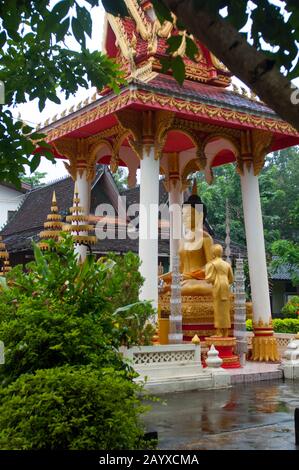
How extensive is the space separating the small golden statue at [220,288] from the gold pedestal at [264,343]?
122 centimetres

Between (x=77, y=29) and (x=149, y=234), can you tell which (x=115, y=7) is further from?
(x=149, y=234)

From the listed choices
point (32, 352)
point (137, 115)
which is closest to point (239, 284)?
point (137, 115)

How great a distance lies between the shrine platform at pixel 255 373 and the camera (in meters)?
11.1

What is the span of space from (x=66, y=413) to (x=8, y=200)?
89.9 feet

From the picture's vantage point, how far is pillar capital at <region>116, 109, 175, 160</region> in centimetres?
1202

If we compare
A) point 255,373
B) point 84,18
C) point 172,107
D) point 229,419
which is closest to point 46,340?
point 84,18

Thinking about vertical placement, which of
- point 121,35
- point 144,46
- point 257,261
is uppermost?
point 121,35

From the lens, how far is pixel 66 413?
3760mm

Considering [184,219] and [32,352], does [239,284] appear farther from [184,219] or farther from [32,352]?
[32,352]

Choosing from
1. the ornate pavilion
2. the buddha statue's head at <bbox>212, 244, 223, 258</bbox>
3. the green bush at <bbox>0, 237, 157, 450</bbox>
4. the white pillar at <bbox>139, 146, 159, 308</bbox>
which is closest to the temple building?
the ornate pavilion

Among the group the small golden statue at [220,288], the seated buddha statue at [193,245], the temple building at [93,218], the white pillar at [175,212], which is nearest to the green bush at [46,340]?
the small golden statue at [220,288]

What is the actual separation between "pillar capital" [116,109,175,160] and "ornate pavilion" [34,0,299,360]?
0.02m

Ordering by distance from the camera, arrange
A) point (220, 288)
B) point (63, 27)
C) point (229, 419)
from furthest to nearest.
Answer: point (220, 288), point (229, 419), point (63, 27)
